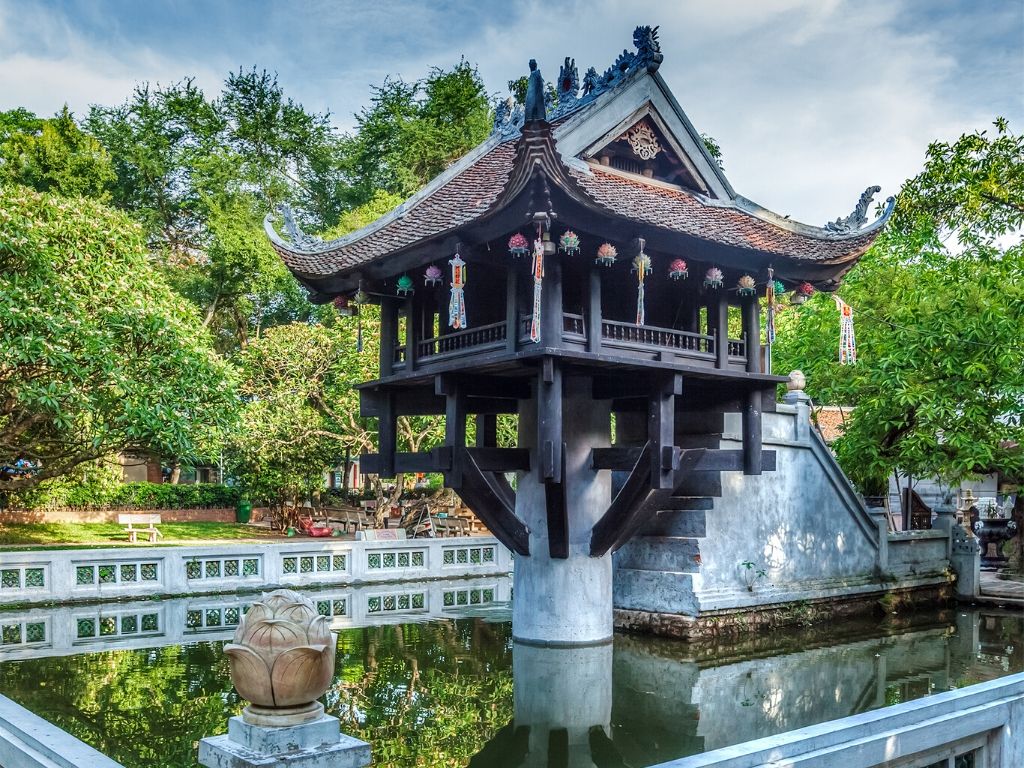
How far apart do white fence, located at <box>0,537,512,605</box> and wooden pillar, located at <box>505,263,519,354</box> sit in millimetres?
7174

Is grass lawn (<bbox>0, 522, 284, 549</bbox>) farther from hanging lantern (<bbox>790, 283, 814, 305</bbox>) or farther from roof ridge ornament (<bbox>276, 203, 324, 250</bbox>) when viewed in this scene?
hanging lantern (<bbox>790, 283, 814, 305</bbox>)

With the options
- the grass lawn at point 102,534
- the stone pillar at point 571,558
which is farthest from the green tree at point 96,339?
the stone pillar at point 571,558

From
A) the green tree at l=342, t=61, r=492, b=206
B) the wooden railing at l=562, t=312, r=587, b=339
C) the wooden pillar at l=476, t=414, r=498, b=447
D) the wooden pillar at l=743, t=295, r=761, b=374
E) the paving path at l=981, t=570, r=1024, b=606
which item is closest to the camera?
the wooden railing at l=562, t=312, r=587, b=339

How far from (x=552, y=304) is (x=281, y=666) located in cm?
612

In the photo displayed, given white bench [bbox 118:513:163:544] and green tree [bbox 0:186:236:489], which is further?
white bench [bbox 118:513:163:544]

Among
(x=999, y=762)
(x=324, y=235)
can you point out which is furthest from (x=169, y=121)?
(x=999, y=762)

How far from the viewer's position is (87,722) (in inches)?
283

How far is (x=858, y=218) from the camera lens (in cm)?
1188

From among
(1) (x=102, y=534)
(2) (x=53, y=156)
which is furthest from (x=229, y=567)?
(2) (x=53, y=156)

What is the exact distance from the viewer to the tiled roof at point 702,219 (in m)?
9.98

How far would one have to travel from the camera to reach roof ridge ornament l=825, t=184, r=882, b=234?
38.7 feet

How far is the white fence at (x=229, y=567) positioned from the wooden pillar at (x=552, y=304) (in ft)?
24.9

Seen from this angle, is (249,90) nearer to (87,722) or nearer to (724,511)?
(724,511)

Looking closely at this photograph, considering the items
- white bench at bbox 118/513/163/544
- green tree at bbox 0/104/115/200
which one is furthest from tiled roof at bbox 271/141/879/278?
green tree at bbox 0/104/115/200
